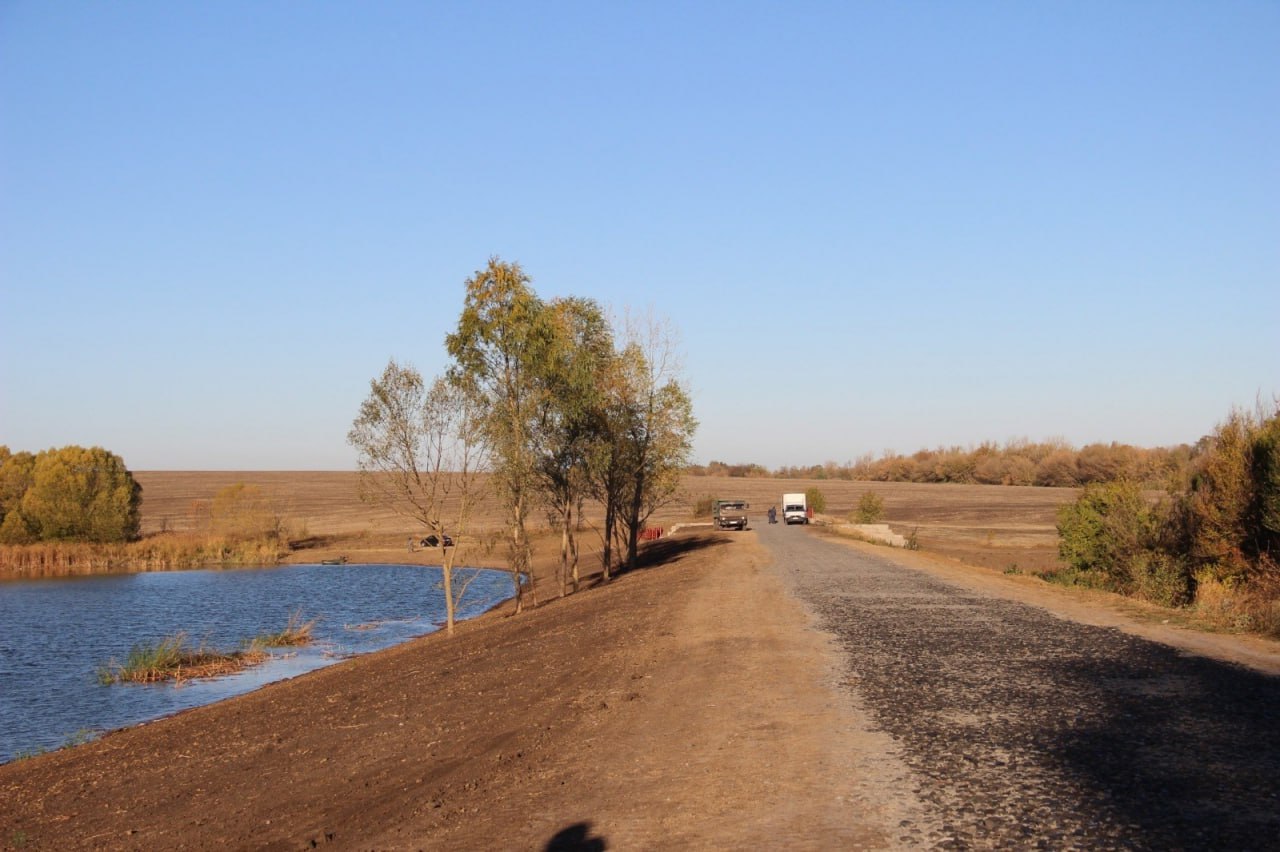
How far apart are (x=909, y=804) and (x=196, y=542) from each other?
7271cm

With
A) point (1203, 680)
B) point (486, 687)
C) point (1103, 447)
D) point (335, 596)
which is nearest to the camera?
point (1203, 680)

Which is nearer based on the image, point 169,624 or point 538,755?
point 538,755

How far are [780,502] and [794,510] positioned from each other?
907cm

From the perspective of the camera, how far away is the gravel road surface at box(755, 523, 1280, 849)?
7.48 m

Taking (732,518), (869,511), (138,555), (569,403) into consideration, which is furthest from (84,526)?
(869,511)

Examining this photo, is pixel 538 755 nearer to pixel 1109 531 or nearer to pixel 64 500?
pixel 1109 531

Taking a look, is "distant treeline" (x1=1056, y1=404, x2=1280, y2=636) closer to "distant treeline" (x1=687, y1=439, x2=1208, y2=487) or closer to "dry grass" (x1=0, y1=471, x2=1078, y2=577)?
"dry grass" (x1=0, y1=471, x2=1078, y2=577)

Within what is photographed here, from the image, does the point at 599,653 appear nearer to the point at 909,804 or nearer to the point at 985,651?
the point at 985,651

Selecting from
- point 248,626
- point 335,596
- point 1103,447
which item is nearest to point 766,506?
point 1103,447

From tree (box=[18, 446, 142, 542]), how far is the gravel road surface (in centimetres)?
6573

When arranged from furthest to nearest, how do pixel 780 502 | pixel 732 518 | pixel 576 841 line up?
pixel 780 502, pixel 732 518, pixel 576 841

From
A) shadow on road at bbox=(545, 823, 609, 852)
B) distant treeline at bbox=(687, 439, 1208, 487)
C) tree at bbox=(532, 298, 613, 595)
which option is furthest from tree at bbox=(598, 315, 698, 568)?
distant treeline at bbox=(687, 439, 1208, 487)

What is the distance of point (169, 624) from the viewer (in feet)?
132

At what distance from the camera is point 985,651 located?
15562 millimetres
